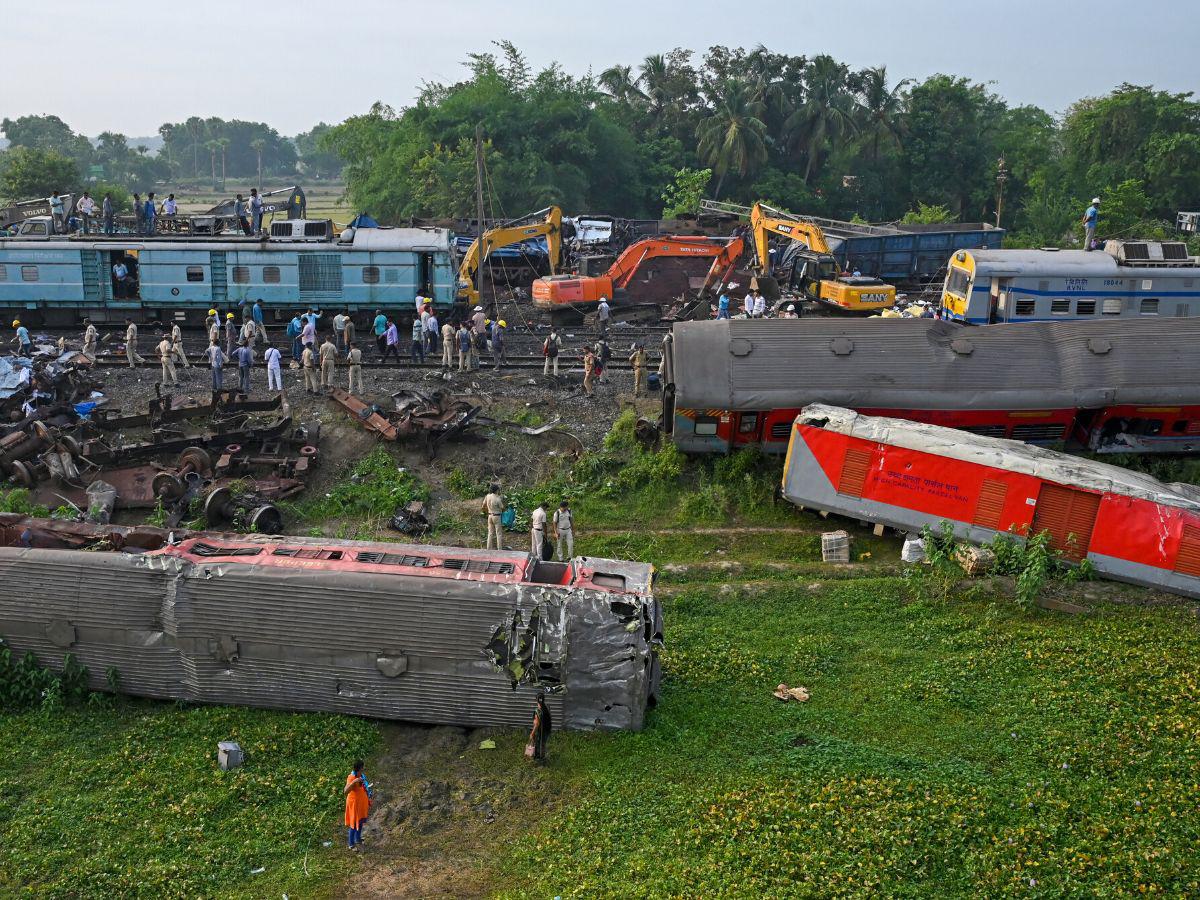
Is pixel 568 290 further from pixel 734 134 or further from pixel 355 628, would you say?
pixel 734 134

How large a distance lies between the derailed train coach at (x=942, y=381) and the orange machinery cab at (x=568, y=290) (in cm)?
1273

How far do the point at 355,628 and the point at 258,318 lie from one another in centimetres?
1851

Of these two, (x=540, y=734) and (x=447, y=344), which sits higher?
(x=447, y=344)

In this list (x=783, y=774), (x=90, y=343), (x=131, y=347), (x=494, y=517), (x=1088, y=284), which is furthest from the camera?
(x=90, y=343)

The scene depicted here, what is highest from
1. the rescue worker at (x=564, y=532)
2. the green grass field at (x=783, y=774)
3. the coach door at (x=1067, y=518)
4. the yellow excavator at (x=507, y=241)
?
the yellow excavator at (x=507, y=241)

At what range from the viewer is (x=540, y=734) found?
12484 mm

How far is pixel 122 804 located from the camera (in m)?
11.5

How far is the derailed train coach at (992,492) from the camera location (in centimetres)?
1608

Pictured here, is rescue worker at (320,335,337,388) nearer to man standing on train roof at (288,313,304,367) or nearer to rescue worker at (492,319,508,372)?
man standing on train roof at (288,313,304,367)

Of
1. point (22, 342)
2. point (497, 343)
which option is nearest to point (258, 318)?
point (22, 342)

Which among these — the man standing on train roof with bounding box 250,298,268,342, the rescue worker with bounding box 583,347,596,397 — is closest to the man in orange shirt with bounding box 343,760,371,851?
the rescue worker with bounding box 583,347,596,397

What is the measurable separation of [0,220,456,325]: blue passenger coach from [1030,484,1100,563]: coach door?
1907 cm

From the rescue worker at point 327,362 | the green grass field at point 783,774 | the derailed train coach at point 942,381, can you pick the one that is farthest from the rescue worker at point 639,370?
the green grass field at point 783,774

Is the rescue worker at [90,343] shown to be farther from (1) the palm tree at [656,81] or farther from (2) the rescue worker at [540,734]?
(1) the palm tree at [656,81]
